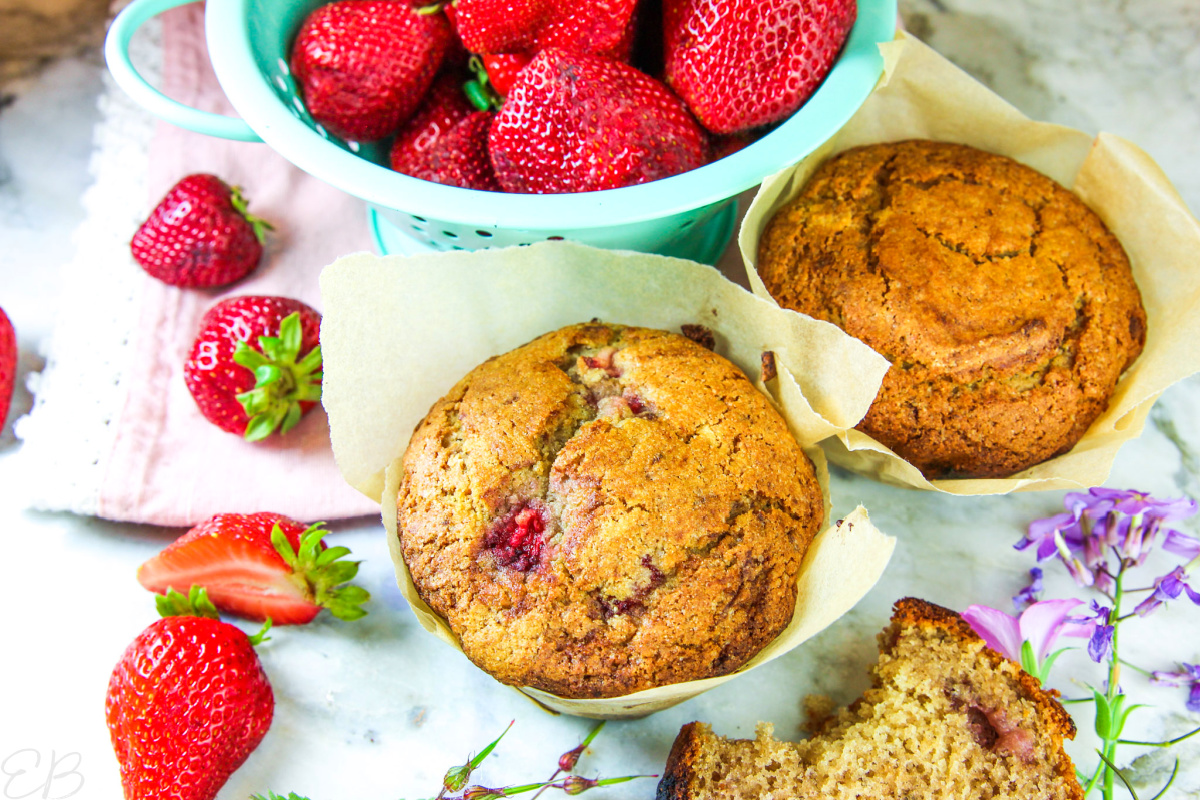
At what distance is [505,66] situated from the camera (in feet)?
4.33

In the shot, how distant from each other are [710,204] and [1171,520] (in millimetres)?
888

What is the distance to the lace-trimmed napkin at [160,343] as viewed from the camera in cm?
144

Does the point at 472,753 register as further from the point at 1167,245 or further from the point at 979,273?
the point at 1167,245

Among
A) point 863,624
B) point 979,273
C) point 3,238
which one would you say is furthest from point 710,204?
point 3,238

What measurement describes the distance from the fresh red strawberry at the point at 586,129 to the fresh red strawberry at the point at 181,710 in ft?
2.59

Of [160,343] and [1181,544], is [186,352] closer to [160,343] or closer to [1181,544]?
[160,343]

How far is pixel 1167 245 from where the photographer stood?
1392mm

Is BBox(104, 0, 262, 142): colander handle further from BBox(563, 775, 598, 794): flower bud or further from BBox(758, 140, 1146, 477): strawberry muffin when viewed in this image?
BBox(563, 775, 598, 794): flower bud

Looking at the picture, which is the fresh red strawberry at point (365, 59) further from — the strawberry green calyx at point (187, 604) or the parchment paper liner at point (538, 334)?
the strawberry green calyx at point (187, 604)

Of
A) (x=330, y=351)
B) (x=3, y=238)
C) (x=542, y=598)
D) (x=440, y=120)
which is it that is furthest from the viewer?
(x=3, y=238)

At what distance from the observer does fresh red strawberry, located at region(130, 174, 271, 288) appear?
156 cm

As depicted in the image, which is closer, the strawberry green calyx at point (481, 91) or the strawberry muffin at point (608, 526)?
the strawberry muffin at point (608, 526)

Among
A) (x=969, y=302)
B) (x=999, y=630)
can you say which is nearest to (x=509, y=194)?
(x=969, y=302)

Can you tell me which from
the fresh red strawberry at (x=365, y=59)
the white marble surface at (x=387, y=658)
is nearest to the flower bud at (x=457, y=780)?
the white marble surface at (x=387, y=658)
